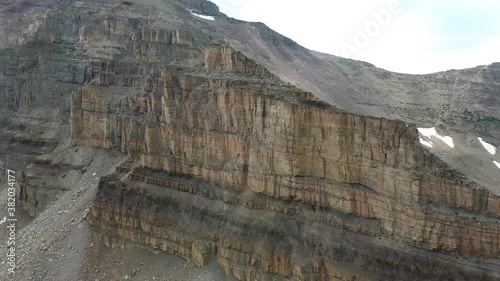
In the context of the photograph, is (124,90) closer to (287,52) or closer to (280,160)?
(280,160)

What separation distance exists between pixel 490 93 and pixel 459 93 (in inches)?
192

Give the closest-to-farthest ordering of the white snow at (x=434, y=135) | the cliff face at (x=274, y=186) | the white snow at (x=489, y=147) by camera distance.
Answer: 1. the cliff face at (x=274, y=186)
2. the white snow at (x=489, y=147)
3. the white snow at (x=434, y=135)

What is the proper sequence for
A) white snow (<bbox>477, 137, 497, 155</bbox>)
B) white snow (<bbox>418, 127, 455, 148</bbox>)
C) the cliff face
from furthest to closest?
white snow (<bbox>418, 127, 455, 148</bbox>)
white snow (<bbox>477, 137, 497, 155</bbox>)
the cliff face

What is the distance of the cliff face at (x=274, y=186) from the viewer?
79.4 feet

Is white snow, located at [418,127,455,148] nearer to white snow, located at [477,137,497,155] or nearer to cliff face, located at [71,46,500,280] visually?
white snow, located at [477,137,497,155]

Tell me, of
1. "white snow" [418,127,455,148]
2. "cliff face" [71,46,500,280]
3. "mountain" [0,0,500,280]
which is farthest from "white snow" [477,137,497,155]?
"cliff face" [71,46,500,280]

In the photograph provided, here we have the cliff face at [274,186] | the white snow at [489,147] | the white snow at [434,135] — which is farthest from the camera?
the white snow at [434,135]

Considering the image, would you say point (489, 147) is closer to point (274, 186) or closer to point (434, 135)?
point (434, 135)

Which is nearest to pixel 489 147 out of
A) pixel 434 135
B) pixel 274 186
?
pixel 434 135

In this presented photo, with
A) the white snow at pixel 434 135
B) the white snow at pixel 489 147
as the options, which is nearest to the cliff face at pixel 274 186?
the white snow at pixel 434 135

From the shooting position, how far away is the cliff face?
24.2m

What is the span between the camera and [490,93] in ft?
264

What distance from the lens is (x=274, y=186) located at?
29250mm

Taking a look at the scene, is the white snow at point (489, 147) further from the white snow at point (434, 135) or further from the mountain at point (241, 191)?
the mountain at point (241, 191)
